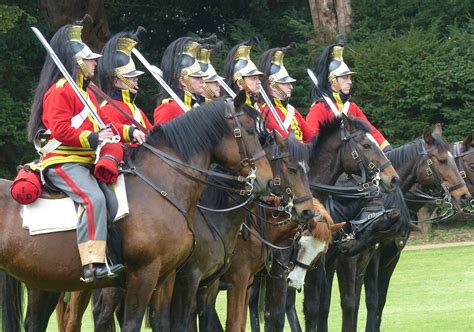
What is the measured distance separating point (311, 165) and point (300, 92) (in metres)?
16.0

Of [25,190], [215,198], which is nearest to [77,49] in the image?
[25,190]

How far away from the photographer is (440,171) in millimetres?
12336

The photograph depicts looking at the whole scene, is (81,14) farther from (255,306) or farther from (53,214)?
(53,214)

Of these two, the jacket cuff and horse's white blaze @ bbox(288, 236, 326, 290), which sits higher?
the jacket cuff

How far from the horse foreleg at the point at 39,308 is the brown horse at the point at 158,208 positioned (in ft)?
3.65

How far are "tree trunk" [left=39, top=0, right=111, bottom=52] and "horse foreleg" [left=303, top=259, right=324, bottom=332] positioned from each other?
15639mm

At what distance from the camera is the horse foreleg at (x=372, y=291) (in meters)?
12.7

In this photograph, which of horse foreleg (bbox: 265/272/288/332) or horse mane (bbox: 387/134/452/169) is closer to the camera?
horse foreleg (bbox: 265/272/288/332)

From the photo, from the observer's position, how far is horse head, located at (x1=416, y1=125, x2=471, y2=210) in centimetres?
1231

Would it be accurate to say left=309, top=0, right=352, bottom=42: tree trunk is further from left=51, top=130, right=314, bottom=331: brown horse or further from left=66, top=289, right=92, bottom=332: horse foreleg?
left=66, top=289, right=92, bottom=332: horse foreleg

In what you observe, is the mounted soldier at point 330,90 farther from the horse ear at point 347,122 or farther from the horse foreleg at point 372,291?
the horse foreleg at point 372,291

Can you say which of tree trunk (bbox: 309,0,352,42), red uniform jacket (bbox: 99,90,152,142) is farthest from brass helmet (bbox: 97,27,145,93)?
tree trunk (bbox: 309,0,352,42)

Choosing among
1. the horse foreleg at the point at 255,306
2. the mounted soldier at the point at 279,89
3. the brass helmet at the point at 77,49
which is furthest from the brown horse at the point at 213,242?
the horse foreleg at the point at 255,306

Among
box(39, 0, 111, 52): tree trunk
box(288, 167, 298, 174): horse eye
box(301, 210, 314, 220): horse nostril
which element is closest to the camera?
box(301, 210, 314, 220): horse nostril
